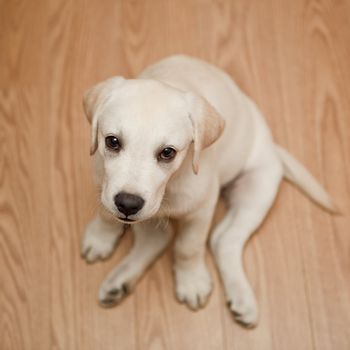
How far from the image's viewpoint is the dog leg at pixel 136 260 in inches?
68.7

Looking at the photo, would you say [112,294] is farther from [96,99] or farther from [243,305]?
[96,99]

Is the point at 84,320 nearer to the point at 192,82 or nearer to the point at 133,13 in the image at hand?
the point at 192,82

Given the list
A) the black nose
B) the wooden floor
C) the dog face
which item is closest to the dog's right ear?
the dog face

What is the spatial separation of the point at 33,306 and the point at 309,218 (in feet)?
3.17

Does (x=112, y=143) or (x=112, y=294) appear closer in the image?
(x=112, y=143)

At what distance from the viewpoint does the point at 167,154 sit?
4.34 feet

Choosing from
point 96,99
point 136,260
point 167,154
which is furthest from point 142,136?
point 136,260

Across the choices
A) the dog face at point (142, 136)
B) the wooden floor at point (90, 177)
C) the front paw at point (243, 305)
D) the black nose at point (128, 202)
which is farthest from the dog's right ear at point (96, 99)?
the front paw at point (243, 305)

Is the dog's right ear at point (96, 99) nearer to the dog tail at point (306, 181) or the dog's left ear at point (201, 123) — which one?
the dog's left ear at point (201, 123)

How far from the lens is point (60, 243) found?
1867mm

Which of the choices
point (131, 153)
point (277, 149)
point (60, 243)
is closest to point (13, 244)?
point (60, 243)

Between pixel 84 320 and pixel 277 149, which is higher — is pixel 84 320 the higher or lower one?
the lower one

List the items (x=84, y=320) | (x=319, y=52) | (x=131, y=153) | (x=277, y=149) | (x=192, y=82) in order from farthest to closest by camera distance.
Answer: (x=319, y=52), (x=277, y=149), (x=84, y=320), (x=192, y=82), (x=131, y=153)

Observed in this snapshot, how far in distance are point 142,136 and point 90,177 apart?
73 cm
